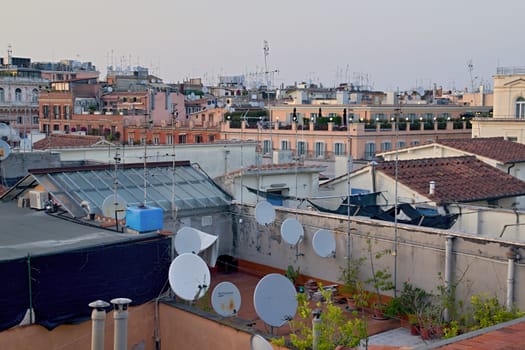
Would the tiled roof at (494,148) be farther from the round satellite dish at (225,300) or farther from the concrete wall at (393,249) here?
the round satellite dish at (225,300)

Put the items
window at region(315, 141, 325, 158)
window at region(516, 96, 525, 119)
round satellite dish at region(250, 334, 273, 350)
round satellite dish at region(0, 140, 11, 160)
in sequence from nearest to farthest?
round satellite dish at region(250, 334, 273, 350) < round satellite dish at region(0, 140, 11, 160) < window at region(516, 96, 525, 119) < window at region(315, 141, 325, 158)

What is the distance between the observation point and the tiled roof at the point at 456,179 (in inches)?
733

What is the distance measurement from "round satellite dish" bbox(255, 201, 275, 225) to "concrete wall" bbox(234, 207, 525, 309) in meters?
0.30

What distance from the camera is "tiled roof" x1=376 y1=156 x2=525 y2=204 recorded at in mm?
18609

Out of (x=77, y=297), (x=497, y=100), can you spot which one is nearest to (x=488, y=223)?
(x=77, y=297)

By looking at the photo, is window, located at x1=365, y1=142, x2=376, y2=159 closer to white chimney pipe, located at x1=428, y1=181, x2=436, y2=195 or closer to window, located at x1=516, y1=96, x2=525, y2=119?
window, located at x1=516, y1=96, x2=525, y2=119

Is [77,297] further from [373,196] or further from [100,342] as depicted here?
[373,196]

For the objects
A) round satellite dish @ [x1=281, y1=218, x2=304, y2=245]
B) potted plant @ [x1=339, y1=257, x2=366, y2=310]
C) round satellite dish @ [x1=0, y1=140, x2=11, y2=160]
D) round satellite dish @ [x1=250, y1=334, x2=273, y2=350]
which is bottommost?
potted plant @ [x1=339, y1=257, x2=366, y2=310]

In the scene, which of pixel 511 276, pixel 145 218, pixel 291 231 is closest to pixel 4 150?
pixel 145 218

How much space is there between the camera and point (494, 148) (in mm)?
24719

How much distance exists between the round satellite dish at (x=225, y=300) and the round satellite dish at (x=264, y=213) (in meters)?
3.92

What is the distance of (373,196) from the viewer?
59.8 ft

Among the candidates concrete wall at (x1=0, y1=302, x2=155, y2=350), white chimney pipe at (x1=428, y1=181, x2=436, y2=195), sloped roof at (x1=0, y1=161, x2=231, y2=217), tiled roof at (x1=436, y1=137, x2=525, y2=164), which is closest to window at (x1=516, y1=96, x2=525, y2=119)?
tiled roof at (x1=436, y1=137, x2=525, y2=164)

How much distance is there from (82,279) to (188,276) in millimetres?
1531
